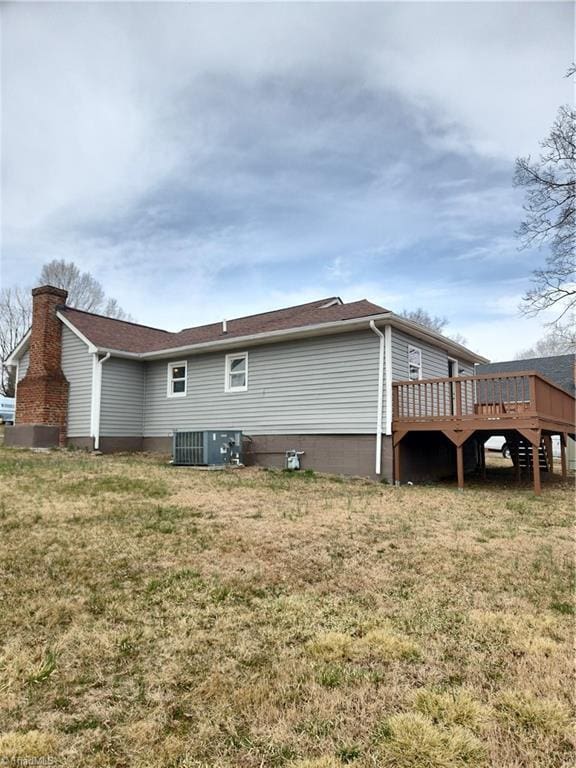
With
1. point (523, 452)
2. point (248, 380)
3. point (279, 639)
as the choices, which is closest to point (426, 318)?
point (523, 452)

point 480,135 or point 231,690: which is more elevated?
point 480,135

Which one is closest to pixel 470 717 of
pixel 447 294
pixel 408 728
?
pixel 408 728

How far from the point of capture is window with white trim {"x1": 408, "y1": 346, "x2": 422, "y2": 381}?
11.6 m

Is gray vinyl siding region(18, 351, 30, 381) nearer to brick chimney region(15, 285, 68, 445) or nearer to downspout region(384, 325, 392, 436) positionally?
brick chimney region(15, 285, 68, 445)

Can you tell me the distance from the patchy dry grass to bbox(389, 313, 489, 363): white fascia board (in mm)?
5061

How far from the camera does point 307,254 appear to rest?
1952 cm

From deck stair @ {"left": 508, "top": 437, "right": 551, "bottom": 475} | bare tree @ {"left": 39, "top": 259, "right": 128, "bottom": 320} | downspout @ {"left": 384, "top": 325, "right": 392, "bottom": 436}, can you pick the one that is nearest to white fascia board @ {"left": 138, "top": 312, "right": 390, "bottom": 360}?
downspout @ {"left": 384, "top": 325, "right": 392, "bottom": 436}

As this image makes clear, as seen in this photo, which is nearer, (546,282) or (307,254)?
(546,282)

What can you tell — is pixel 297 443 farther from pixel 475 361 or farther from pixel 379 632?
pixel 379 632

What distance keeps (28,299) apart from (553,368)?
31.1 m

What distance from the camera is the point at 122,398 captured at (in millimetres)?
14844

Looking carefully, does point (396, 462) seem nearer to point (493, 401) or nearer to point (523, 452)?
point (493, 401)

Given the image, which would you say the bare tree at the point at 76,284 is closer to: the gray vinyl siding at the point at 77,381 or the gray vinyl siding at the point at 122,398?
the gray vinyl siding at the point at 77,381

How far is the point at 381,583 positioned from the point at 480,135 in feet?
39.5
